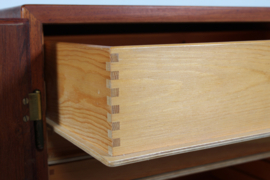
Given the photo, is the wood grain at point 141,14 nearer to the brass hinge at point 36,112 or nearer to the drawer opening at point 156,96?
the drawer opening at point 156,96

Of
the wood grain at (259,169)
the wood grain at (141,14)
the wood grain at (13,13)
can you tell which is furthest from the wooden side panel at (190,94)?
the wood grain at (259,169)

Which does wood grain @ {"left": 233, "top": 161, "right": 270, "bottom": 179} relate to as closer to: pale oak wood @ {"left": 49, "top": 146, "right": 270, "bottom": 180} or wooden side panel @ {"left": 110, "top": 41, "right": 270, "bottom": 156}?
pale oak wood @ {"left": 49, "top": 146, "right": 270, "bottom": 180}

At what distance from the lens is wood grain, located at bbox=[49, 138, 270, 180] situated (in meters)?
0.86

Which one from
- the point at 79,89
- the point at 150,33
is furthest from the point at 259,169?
the point at 79,89

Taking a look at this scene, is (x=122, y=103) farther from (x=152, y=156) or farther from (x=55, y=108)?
(x=55, y=108)

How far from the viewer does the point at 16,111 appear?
0.72 metres

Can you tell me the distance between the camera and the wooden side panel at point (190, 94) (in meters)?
0.57

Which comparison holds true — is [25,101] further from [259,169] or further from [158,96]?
[259,169]

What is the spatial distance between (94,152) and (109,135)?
0.05 m

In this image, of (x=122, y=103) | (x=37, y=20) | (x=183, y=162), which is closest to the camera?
(x=122, y=103)

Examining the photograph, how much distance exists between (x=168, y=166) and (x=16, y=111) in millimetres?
464

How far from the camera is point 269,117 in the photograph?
2.51 feet

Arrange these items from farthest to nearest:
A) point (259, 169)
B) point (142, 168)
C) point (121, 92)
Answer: point (259, 169) < point (142, 168) < point (121, 92)

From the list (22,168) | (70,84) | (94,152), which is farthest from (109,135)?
(22,168)
